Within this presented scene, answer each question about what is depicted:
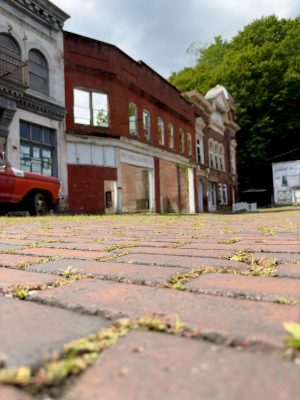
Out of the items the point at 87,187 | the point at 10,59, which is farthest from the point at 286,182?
the point at 10,59

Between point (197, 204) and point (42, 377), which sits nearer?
point (42, 377)

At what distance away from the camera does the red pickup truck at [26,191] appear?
11.4m

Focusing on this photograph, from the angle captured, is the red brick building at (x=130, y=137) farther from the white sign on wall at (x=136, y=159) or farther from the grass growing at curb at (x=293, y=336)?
the grass growing at curb at (x=293, y=336)

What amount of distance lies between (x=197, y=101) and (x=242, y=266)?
31.4 metres

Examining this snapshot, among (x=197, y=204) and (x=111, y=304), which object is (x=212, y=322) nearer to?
(x=111, y=304)

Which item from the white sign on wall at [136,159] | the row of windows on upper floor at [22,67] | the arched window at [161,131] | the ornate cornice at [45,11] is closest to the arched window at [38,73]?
the row of windows on upper floor at [22,67]

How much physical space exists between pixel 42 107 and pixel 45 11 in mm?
4605

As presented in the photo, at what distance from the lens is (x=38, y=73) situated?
18.2m

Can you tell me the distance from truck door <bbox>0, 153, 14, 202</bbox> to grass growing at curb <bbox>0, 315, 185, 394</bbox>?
35.6 feet

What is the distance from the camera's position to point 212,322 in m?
1.22

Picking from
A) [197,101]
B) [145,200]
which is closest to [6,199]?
[145,200]

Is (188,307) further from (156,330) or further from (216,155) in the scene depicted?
(216,155)

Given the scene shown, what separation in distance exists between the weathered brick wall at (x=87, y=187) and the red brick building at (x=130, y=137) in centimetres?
5

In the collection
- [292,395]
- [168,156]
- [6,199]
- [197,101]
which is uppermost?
[197,101]
